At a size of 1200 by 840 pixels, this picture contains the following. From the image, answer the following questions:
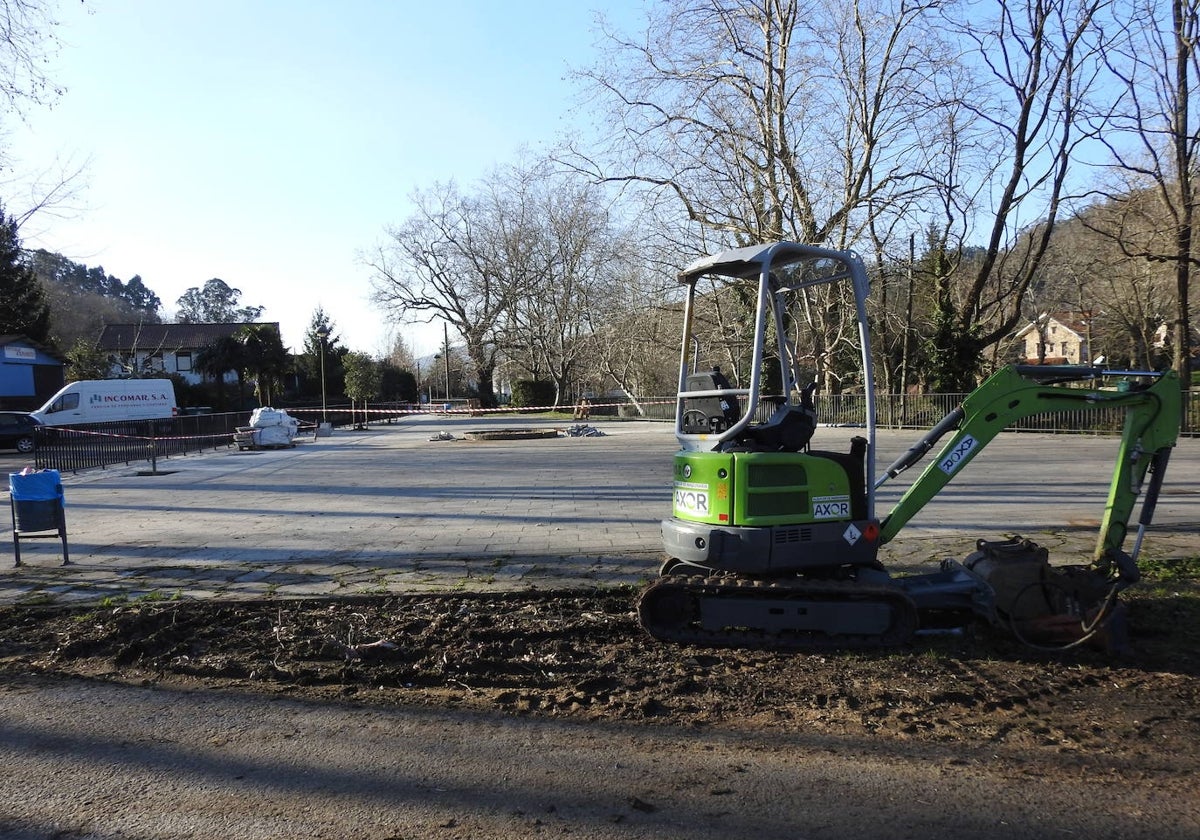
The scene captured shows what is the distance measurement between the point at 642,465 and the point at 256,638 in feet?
43.3

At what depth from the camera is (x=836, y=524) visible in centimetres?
549

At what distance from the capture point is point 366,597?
278 inches

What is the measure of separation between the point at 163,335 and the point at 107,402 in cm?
3742

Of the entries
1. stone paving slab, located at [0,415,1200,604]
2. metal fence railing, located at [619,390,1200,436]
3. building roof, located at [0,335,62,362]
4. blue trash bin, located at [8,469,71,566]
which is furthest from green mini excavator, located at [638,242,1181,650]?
building roof, located at [0,335,62,362]

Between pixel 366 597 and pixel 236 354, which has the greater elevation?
pixel 236 354

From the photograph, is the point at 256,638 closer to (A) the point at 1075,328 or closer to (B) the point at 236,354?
(B) the point at 236,354

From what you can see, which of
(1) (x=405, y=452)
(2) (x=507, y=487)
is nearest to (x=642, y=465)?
(2) (x=507, y=487)

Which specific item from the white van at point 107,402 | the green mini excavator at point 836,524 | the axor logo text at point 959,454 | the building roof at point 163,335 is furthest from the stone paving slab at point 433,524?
the building roof at point 163,335

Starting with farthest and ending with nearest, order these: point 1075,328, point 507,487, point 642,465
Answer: point 1075,328 < point 642,465 < point 507,487

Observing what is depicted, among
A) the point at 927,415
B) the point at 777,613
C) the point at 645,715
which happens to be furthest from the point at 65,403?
the point at 645,715

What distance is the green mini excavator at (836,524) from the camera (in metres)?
5.39

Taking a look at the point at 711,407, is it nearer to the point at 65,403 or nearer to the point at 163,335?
the point at 65,403

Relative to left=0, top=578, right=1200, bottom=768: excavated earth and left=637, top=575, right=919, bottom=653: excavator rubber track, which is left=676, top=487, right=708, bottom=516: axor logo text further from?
left=0, top=578, right=1200, bottom=768: excavated earth

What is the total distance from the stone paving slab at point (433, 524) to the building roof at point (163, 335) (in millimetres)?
49128
